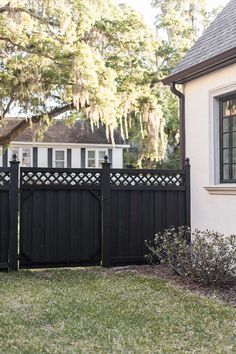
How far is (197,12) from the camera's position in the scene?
20422mm

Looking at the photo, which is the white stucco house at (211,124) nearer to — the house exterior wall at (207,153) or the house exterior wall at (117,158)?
the house exterior wall at (207,153)

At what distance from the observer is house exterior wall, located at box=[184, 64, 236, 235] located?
7.26m

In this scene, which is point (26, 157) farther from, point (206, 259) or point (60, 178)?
point (206, 259)

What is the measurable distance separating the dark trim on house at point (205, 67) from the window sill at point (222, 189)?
1827 mm

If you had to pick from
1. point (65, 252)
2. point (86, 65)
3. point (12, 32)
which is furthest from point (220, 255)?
point (12, 32)

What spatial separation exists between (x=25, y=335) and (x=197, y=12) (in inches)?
743

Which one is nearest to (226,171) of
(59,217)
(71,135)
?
(59,217)

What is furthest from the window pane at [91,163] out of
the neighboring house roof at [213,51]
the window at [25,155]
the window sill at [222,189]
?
the window sill at [222,189]

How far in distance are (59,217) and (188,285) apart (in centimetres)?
244

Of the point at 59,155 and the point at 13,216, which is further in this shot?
the point at 59,155

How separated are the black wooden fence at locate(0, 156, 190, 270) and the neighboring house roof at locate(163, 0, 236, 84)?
1.59 metres

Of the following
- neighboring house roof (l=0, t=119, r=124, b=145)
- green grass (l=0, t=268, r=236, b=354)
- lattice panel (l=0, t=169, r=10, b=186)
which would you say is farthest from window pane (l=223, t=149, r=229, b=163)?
neighboring house roof (l=0, t=119, r=124, b=145)

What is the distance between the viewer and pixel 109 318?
468 centimetres

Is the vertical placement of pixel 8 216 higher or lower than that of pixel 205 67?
lower
